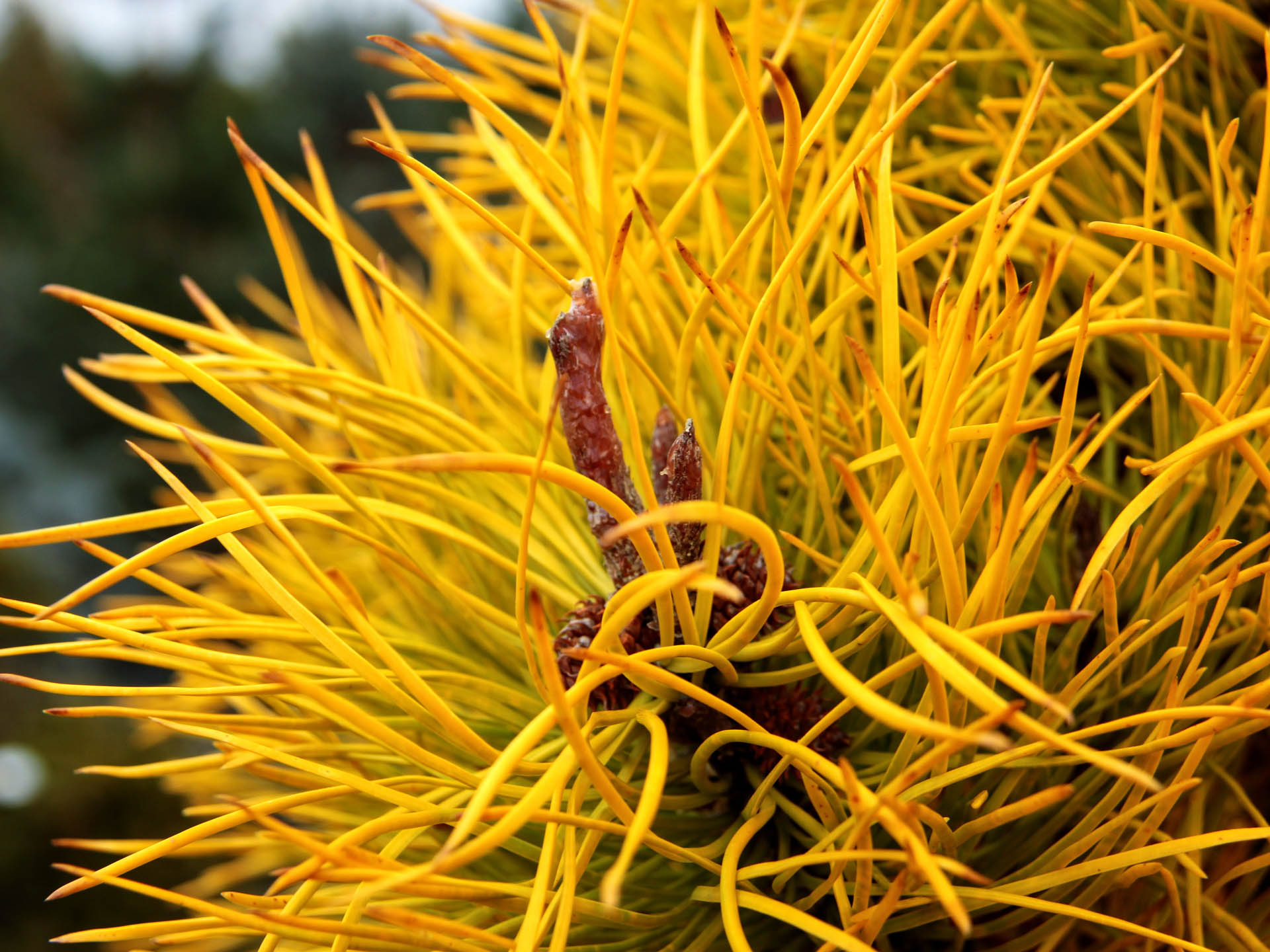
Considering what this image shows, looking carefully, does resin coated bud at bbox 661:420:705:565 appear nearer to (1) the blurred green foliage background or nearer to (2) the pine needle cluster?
(2) the pine needle cluster

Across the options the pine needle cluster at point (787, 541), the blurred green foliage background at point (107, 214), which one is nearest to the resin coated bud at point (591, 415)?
the pine needle cluster at point (787, 541)

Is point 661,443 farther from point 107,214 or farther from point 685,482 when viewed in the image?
point 107,214

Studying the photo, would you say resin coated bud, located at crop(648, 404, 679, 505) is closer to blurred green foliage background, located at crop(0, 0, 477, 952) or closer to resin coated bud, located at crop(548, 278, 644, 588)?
resin coated bud, located at crop(548, 278, 644, 588)

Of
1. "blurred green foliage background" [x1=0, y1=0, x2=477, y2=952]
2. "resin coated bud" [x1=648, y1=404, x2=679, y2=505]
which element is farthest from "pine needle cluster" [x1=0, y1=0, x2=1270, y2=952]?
"blurred green foliage background" [x1=0, y1=0, x2=477, y2=952]

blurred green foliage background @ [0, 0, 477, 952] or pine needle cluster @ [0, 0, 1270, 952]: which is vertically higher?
blurred green foliage background @ [0, 0, 477, 952]

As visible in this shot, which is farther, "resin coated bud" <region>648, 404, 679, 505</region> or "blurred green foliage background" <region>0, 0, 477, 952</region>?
"blurred green foliage background" <region>0, 0, 477, 952</region>

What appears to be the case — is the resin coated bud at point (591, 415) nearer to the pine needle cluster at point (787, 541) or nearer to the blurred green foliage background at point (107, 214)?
the pine needle cluster at point (787, 541)

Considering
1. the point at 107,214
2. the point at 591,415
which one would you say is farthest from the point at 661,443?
the point at 107,214
